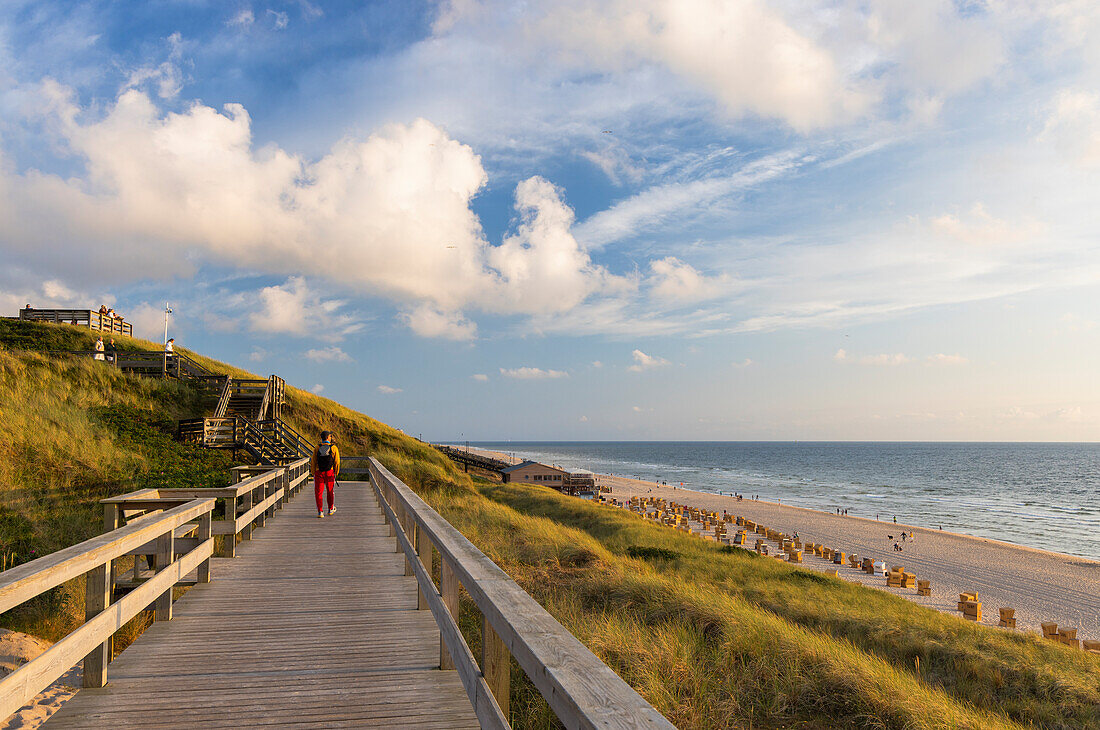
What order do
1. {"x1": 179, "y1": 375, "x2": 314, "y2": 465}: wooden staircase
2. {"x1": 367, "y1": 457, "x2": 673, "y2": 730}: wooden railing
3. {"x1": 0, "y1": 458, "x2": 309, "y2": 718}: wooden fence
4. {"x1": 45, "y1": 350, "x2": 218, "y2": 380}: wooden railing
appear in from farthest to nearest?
{"x1": 45, "y1": 350, "x2": 218, "y2": 380}: wooden railing → {"x1": 179, "y1": 375, "x2": 314, "y2": 465}: wooden staircase → {"x1": 0, "y1": 458, "x2": 309, "y2": 718}: wooden fence → {"x1": 367, "y1": 457, "x2": 673, "y2": 730}: wooden railing

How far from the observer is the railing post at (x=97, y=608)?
12.3 feet

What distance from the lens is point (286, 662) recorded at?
4.39m

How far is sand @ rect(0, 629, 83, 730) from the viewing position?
14.4 feet

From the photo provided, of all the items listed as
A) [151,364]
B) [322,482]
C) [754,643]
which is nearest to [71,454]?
[322,482]

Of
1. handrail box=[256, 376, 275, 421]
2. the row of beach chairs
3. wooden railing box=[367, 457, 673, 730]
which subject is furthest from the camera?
handrail box=[256, 376, 275, 421]

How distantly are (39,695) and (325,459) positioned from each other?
6.67 m

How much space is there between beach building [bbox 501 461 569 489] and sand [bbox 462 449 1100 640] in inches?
637

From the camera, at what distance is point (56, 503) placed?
489 inches

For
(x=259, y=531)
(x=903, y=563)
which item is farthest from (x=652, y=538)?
(x=903, y=563)

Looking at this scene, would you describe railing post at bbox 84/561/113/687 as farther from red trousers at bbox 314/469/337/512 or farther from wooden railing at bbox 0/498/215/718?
red trousers at bbox 314/469/337/512

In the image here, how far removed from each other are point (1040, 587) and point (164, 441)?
36.8 meters

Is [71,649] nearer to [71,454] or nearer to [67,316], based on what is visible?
[71,454]

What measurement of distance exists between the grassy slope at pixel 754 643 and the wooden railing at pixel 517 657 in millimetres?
1587

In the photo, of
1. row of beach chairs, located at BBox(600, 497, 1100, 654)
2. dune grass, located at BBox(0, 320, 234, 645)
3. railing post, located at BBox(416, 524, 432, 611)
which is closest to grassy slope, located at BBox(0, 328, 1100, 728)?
dune grass, located at BBox(0, 320, 234, 645)
